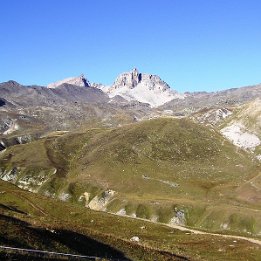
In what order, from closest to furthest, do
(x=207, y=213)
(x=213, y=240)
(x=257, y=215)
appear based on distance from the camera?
(x=213, y=240) → (x=257, y=215) → (x=207, y=213)

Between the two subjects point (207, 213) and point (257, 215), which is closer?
point (257, 215)

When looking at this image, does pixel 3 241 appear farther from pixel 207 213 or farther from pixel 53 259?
pixel 207 213

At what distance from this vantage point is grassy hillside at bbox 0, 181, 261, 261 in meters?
39.8

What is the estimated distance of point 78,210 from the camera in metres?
125

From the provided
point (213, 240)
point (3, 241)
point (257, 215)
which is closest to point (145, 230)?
point (213, 240)

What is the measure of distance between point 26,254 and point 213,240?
65.5 m

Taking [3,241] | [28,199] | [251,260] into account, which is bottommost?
[251,260]

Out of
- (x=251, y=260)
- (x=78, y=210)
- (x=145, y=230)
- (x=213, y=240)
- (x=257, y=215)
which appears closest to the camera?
(x=251, y=260)

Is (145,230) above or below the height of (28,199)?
below

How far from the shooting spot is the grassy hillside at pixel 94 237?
130 feet

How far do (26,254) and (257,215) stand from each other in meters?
164

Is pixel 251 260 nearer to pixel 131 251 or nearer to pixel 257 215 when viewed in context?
pixel 131 251

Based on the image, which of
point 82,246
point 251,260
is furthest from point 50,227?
point 251,260

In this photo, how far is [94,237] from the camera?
53.8m
